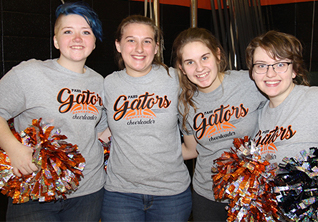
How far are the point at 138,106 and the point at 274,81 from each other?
0.68 m

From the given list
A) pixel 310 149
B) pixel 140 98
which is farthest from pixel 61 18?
pixel 310 149

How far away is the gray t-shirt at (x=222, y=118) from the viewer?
4.71 ft

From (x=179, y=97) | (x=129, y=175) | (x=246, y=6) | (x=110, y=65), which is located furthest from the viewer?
(x=110, y=65)

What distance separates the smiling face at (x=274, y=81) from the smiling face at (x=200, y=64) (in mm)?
215

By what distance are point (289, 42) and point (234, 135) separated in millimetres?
520

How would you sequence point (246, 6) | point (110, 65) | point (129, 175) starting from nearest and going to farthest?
point (129, 175) → point (246, 6) → point (110, 65)

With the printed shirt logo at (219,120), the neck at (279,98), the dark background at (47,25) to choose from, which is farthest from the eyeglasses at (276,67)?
the dark background at (47,25)

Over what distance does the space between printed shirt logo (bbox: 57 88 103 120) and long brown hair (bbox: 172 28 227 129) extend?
0.47 m

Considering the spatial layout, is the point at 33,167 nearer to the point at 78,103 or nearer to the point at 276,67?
the point at 78,103

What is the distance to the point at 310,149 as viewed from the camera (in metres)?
1.14

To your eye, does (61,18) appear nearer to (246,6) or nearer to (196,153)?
(196,153)

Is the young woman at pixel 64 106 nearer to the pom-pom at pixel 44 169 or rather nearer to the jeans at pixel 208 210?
the pom-pom at pixel 44 169

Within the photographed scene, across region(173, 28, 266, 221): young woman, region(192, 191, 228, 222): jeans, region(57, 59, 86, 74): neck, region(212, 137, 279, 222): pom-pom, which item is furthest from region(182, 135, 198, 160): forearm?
region(57, 59, 86, 74): neck

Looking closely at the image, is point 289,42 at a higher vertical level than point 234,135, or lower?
higher
